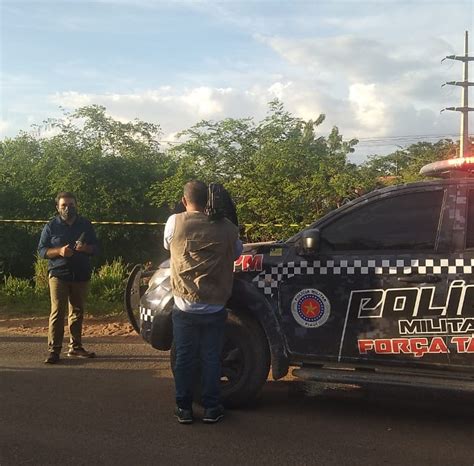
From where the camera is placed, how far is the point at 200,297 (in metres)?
4.55

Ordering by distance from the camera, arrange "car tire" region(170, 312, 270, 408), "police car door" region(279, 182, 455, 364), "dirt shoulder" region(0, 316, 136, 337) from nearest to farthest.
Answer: "police car door" region(279, 182, 455, 364)
"car tire" region(170, 312, 270, 408)
"dirt shoulder" region(0, 316, 136, 337)

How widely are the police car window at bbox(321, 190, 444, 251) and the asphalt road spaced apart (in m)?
1.36

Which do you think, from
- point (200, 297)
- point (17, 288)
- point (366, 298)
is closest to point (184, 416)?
point (200, 297)

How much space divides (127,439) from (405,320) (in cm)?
215

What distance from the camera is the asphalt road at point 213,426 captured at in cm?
400

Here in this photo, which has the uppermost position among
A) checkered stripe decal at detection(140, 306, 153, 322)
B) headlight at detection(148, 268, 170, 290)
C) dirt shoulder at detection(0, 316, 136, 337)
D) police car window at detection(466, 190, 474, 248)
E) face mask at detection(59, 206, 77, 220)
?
face mask at detection(59, 206, 77, 220)

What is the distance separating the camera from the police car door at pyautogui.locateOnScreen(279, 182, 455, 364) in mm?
4480

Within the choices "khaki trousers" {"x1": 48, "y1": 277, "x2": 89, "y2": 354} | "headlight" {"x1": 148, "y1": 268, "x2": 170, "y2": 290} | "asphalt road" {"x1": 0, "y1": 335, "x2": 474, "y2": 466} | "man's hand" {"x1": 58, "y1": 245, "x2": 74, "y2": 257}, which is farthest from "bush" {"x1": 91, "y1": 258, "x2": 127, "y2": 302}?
"headlight" {"x1": 148, "y1": 268, "x2": 170, "y2": 290}

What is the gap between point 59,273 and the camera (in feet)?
21.7

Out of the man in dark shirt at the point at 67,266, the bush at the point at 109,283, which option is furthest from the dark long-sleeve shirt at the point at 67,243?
the bush at the point at 109,283

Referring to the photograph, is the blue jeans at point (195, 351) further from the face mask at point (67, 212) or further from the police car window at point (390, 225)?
the face mask at point (67, 212)

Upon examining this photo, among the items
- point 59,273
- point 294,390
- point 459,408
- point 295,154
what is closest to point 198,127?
point 295,154

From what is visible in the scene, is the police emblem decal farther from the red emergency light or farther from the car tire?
the red emergency light

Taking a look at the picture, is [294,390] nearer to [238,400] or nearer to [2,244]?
[238,400]
